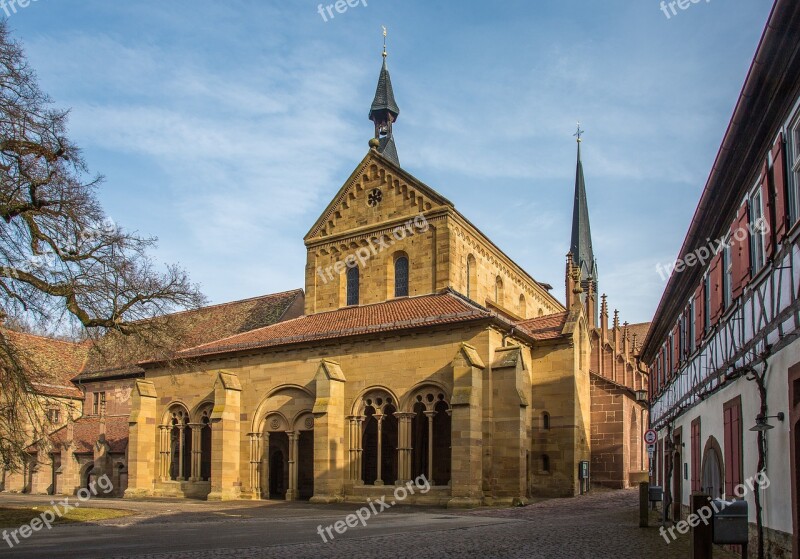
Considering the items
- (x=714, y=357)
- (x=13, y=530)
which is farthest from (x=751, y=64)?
(x=13, y=530)

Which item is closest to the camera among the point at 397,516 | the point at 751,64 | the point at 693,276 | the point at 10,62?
the point at 751,64

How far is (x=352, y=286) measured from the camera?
3894cm

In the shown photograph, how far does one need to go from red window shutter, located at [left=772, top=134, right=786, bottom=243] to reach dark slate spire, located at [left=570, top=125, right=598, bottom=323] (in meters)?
56.5

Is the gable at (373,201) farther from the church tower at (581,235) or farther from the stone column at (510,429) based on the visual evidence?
the church tower at (581,235)

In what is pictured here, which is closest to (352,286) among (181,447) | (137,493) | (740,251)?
(181,447)

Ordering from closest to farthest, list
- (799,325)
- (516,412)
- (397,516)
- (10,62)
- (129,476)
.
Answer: (799,325) → (10,62) → (397,516) → (516,412) → (129,476)

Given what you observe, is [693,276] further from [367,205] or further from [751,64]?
[367,205]

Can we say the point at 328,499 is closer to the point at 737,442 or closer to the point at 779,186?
the point at 737,442

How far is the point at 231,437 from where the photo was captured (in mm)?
33906

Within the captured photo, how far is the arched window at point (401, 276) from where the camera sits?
3708 cm

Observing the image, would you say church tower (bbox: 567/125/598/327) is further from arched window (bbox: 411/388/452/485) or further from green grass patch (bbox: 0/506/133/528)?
green grass patch (bbox: 0/506/133/528)

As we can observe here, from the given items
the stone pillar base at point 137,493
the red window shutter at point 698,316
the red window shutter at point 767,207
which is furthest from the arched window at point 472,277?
the red window shutter at point 767,207

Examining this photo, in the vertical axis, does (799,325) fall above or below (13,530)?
above

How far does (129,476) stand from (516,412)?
19752mm
